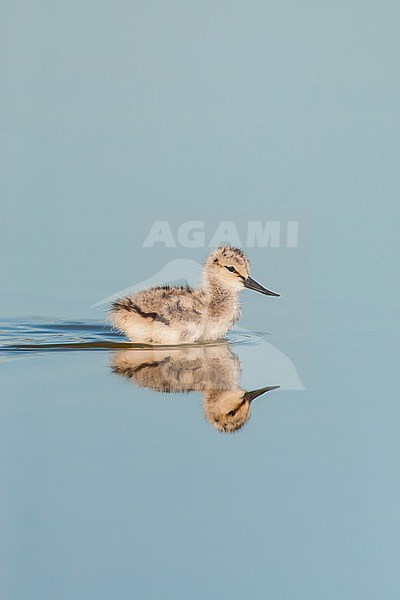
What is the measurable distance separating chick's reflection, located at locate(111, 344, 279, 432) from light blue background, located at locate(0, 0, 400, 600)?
3 centimetres

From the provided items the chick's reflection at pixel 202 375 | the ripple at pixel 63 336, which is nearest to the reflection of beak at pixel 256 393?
the chick's reflection at pixel 202 375

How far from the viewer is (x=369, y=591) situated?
204 centimetres

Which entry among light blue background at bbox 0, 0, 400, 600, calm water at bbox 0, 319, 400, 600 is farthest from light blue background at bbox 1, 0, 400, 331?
calm water at bbox 0, 319, 400, 600

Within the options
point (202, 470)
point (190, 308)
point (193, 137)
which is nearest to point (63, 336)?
point (190, 308)

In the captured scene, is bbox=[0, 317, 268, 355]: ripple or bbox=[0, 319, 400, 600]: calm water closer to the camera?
bbox=[0, 319, 400, 600]: calm water

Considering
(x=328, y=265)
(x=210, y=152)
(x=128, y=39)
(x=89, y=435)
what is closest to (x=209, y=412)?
(x=89, y=435)

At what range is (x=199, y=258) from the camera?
2123mm

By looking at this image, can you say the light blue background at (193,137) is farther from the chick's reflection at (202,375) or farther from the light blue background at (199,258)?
the chick's reflection at (202,375)

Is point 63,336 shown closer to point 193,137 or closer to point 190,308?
point 190,308

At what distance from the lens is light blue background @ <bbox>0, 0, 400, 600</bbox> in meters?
2.05

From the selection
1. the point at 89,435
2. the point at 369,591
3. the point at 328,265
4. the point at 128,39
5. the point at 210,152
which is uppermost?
the point at 128,39

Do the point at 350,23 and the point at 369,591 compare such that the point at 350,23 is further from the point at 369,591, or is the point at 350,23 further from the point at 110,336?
the point at 369,591

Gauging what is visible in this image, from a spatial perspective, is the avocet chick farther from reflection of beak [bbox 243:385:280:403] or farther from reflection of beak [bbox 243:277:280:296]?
reflection of beak [bbox 243:385:280:403]

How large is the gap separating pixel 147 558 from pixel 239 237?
0.71 meters
